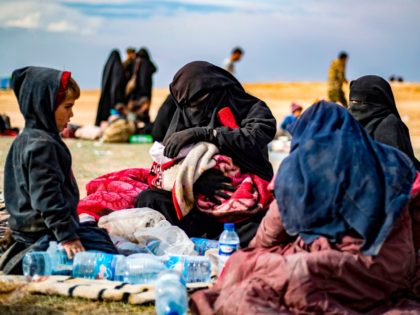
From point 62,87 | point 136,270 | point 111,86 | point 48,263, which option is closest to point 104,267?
point 136,270

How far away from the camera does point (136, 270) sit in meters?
5.20

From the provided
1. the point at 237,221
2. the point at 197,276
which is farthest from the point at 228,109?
the point at 197,276

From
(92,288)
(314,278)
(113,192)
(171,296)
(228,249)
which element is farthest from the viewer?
(113,192)

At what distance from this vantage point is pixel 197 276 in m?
5.34

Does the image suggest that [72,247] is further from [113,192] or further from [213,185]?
[113,192]

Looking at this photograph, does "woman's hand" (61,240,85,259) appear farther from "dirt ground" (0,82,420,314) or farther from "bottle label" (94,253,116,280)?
"dirt ground" (0,82,420,314)

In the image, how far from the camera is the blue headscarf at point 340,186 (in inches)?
168

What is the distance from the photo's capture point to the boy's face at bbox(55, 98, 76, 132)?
5.08 m

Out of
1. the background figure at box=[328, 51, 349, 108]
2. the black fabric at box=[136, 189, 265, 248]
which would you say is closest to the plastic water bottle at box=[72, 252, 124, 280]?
the black fabric at box=[136, 189, 265, 248]

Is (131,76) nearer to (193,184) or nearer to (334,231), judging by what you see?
(193,184)

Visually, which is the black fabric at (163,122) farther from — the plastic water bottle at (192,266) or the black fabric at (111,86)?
the black fabric at (111,86)

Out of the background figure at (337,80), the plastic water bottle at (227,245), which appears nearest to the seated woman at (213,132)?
the plastic water bottle at (227,245)

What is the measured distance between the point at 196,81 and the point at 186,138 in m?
0.46

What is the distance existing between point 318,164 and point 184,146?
6.77 feet
